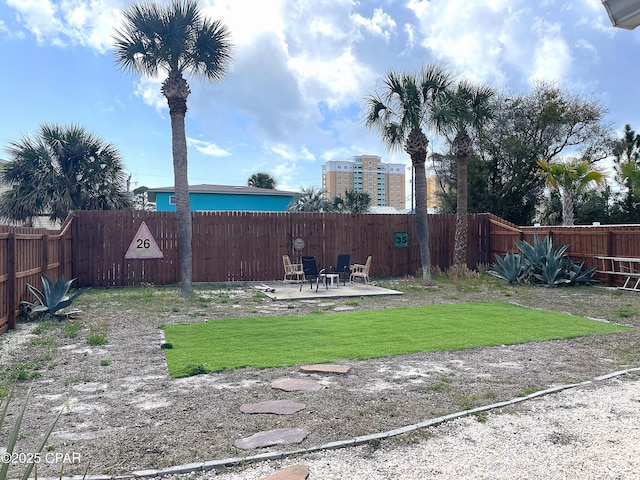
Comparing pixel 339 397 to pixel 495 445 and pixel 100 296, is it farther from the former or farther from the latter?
pixel 100 296

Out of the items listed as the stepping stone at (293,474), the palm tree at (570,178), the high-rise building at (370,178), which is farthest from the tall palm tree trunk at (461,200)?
the high-rise building at (370,178)

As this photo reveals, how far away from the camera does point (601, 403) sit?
4.29 meters

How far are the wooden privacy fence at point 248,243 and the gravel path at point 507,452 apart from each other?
11.8 m

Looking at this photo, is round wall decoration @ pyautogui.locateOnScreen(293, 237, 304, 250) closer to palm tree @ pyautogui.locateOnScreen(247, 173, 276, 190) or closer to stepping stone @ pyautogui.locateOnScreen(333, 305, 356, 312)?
stepping stone @ pyautogui.locateOnScreen(333, 305, 356, 312)

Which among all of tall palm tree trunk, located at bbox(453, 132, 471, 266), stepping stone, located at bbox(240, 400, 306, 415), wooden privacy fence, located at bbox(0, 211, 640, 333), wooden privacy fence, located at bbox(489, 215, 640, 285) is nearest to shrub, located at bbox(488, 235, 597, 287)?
wooden privacy fence, located at bbox(489, 215, 640, 285)

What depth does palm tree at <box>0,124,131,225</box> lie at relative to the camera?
15062mm

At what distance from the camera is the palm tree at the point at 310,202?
2945 centimetres

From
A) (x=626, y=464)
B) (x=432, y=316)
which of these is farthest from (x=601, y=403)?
(x=432, y=316)

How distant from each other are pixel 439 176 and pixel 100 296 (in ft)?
69.4

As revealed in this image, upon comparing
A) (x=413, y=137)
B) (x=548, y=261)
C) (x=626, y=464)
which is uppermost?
(x=413, y=137)

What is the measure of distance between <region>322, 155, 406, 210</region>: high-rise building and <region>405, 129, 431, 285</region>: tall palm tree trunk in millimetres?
56655

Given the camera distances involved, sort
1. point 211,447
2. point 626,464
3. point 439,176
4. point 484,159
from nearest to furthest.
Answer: point 626,464 < point 211,447 < point 484,159 < point 439,176

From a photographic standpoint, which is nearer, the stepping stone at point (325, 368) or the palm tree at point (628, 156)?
the stepping stone at point (325, 368)

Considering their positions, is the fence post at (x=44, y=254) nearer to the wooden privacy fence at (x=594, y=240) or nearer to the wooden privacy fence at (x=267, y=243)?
the wooden privacy fence at (x=267, y=243)
